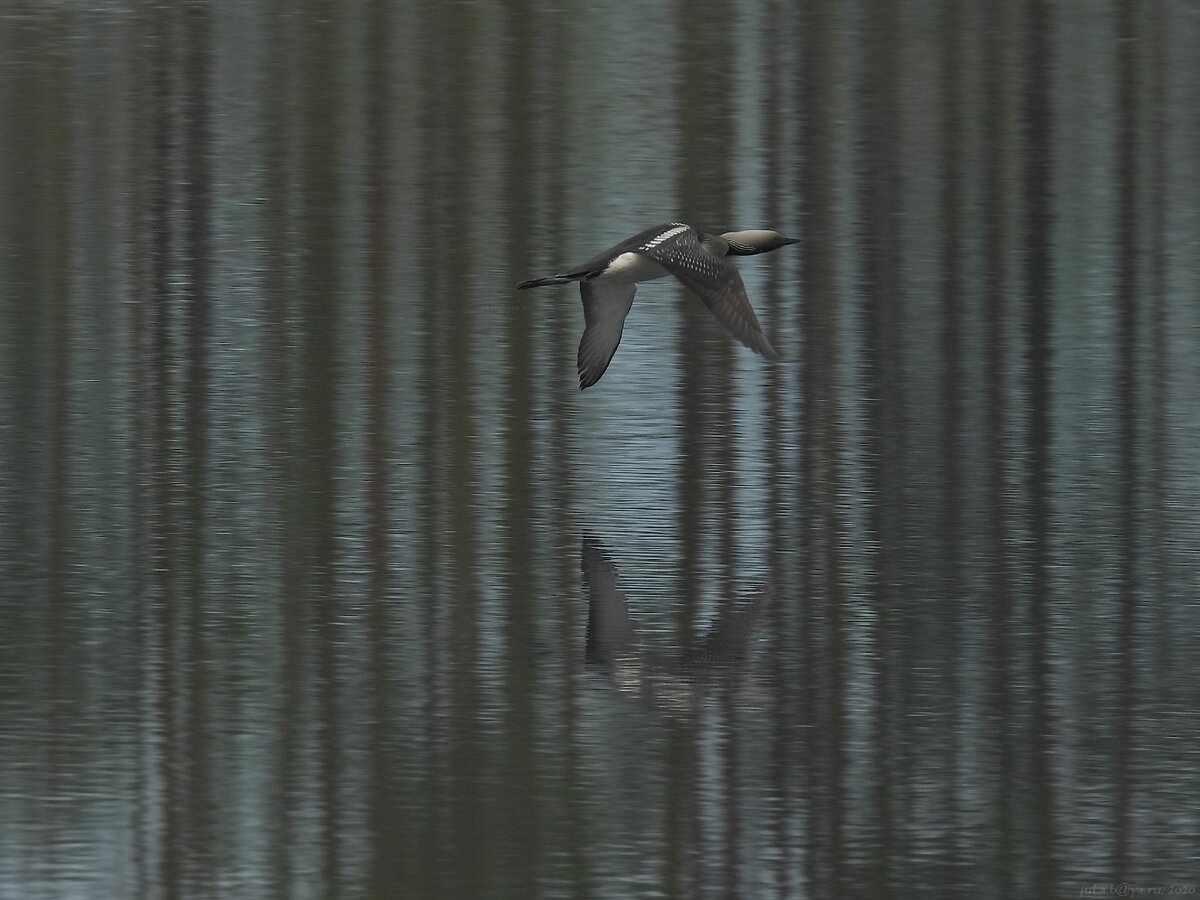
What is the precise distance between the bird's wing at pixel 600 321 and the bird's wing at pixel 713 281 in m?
0.30

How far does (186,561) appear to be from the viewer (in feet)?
22.3

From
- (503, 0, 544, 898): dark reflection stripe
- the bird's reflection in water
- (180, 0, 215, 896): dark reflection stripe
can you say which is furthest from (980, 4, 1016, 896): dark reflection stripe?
(180, 0, 215, 896): dark reflection stripe

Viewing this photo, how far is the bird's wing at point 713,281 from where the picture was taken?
7.71 m

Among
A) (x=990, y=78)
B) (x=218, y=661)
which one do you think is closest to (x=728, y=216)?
(x=990, y=78)

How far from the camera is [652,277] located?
8.20 meters

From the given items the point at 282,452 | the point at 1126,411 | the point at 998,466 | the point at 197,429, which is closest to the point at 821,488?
the point at 998,466

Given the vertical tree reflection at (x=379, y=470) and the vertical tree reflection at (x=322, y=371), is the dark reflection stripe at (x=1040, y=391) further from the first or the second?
the vertical tree reflection at (x=322, y=371)

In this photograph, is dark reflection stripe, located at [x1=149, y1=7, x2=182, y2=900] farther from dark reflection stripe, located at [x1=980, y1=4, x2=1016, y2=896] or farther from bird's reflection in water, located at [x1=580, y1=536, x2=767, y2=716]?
dark reflection stripe, located at [x1=980, y1=4, x2=1016, y2=896]

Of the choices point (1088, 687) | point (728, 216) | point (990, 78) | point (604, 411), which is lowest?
point (1088, 687)

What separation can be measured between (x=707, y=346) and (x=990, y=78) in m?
5.28

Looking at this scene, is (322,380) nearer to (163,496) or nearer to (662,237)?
(163,496)

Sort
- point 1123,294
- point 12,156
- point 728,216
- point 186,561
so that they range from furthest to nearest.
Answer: point 12,156 → point 728,216 → point 1123,294 → point 186,561

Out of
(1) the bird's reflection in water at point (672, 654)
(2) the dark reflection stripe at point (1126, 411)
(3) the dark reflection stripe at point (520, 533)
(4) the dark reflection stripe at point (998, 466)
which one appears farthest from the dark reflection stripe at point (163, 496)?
(2) the dark reflection stripe at point (1126, 411)

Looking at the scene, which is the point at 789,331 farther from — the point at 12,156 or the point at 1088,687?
the point at 12,156
